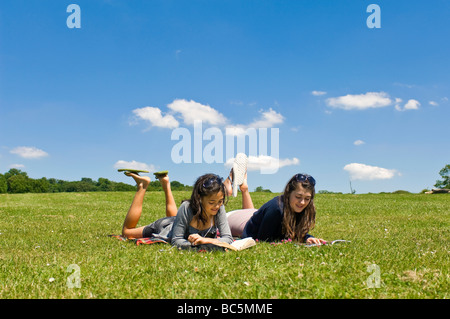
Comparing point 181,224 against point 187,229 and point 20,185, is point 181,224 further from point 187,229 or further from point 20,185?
point 20,185

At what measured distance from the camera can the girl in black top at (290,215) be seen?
24.9 ft

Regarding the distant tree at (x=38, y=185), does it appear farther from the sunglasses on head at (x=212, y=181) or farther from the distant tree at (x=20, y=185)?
the sunglasses on head at (x=212, y=181)

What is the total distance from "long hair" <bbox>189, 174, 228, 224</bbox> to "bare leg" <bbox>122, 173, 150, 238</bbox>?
5.79 feet

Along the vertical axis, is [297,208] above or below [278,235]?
above

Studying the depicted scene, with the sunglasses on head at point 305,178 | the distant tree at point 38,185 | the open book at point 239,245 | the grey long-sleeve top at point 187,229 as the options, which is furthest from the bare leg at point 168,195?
the distant tree at point 38,185

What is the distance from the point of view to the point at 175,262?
6.00m

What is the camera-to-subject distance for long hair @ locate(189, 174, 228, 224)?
23.3ft

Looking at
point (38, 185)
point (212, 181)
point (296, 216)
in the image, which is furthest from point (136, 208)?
point (38, 185)

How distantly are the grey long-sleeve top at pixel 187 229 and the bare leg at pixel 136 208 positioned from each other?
152 cm

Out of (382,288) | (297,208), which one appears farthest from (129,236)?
(382,288)

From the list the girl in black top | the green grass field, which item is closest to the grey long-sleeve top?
the green grass field

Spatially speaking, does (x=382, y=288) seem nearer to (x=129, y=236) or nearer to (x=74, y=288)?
(x=74, y=288)

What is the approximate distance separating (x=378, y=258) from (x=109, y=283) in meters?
4.37

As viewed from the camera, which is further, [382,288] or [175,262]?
[175,262]
